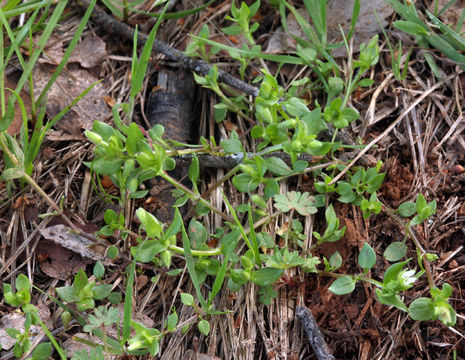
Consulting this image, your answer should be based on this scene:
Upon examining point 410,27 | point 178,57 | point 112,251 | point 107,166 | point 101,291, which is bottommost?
point 101,291

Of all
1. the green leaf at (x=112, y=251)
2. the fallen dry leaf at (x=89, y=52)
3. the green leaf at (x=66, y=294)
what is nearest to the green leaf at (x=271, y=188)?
the green leaf at (x=112, y=251)

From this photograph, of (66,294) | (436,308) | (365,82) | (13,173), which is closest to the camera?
(436,308)

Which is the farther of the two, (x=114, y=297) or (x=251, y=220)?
(x=114, y=297)

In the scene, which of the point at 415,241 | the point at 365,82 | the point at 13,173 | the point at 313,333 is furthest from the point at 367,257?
the point at 13,173

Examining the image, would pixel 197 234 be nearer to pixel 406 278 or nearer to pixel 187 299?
pixel 187 299

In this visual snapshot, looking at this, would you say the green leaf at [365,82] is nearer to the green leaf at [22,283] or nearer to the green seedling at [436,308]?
the green seedling at [436,308]
